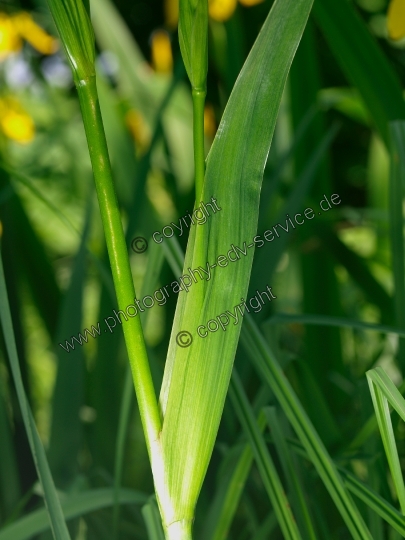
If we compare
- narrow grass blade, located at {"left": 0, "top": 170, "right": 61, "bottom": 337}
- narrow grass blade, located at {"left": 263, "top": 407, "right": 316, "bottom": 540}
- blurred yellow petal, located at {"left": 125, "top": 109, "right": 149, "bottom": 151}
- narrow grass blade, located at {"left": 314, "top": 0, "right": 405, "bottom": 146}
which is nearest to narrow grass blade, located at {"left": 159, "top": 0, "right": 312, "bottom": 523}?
narrow grass blade, located at {"left": 263, "top": 407, "right": 316, "bottom": 540}

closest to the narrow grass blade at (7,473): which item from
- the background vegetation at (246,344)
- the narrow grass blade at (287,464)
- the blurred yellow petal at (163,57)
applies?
the background vegetation at (246,344)

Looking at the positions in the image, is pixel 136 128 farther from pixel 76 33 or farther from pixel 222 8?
pixel 76 33

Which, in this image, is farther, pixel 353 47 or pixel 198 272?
pixel 353 47

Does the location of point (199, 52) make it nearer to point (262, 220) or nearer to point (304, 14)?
point (304, 14)

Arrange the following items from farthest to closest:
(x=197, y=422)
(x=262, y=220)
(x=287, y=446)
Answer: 1. (x=262, y=220)
2. (x=287, y=446)
3. (x=197, y=422)

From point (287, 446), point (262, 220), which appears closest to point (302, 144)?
point (262, 220)

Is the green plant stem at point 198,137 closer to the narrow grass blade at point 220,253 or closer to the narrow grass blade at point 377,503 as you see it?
the narrow grass blade at point 220,253

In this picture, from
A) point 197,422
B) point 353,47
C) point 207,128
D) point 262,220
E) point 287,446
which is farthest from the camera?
point 207,128
